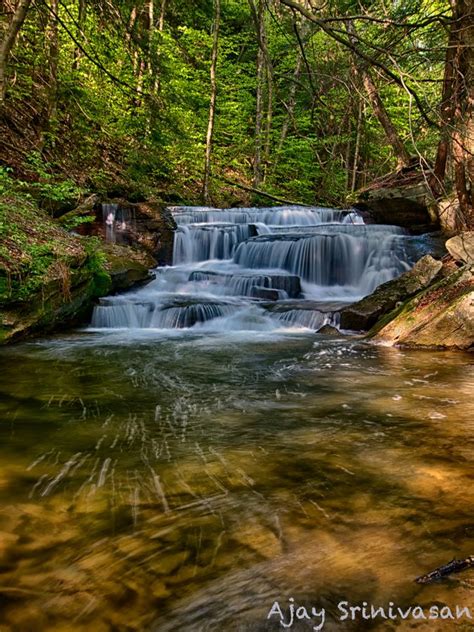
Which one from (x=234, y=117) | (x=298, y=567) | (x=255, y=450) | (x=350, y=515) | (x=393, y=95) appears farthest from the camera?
(x=234, y=117)

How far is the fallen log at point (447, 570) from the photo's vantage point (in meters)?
1.74

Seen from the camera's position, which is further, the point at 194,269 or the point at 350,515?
the point at 194,269

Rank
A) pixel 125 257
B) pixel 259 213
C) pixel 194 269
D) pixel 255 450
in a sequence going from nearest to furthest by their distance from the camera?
1. pixel 255 450
2. pixel 125 257
3. pixel 194 269
4. pixel 259 213

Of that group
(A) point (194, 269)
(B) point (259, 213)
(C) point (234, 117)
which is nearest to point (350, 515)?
(A) point (194, 269)

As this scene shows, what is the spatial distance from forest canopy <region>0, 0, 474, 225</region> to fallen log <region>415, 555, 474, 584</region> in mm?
2111

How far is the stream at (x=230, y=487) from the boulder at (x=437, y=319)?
44 cm

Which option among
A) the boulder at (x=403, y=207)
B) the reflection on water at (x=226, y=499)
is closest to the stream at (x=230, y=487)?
the reflection on water at (x=226, y=499)

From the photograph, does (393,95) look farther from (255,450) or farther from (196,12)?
(255,450)

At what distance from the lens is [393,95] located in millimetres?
18812

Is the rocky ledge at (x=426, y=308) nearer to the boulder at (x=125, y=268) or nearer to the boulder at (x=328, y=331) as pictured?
the boulder at (x=328, y=331)

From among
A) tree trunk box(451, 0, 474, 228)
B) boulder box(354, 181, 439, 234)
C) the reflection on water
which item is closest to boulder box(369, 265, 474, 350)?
tree trunk box(451, 0, 474, 228)

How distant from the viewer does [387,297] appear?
9.12 m

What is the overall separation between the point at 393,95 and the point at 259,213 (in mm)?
8060

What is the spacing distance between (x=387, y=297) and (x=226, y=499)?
737 cm
